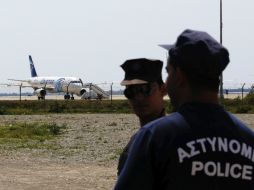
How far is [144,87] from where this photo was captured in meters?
4.12

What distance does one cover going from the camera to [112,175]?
49.0 feet

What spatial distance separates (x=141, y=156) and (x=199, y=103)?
14.6 inches

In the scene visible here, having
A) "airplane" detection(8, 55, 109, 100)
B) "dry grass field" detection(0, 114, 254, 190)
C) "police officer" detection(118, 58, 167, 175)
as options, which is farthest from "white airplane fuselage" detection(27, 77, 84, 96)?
"police officer" detection(118, 58, 167, 175)

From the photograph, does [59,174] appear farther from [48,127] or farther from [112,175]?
[48,127]

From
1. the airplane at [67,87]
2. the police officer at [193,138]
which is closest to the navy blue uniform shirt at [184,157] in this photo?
the police officer at [193,138]

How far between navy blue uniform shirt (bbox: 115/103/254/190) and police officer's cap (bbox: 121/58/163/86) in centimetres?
120

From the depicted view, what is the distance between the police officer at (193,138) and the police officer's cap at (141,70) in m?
1.05

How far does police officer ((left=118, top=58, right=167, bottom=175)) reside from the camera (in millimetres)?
4094

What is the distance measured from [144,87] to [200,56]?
4.10ft

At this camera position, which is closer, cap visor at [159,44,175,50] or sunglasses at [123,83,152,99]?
cap visor at [159,44,175,50]

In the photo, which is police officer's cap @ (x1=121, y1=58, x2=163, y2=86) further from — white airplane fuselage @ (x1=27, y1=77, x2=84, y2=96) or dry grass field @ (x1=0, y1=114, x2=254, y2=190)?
white airplane fuselage @ (x1=27, y1=77, x2=84, y2=96)

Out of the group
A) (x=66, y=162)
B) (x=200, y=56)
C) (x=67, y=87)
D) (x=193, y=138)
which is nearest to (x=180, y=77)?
(x=200, y=56)

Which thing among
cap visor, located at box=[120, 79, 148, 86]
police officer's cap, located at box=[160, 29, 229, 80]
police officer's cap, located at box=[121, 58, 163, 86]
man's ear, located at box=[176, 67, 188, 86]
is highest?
police officer's cap, located at box=[160, 29, 229, 80]

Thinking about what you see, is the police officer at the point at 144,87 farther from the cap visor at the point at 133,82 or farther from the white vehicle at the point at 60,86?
the white vehicle at the point at 60,86
